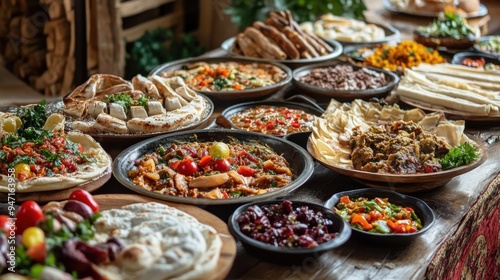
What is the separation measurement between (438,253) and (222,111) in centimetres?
192

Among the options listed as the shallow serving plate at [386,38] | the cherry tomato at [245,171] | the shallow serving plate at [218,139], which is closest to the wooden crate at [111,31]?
the shallow serving plate at [386,38]

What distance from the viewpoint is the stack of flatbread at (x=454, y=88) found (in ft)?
13.5

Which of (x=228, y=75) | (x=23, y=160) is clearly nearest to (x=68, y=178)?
(x=23, y=160)

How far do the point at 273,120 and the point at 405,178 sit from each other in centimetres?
104

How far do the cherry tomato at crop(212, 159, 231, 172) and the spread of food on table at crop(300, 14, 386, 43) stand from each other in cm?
272

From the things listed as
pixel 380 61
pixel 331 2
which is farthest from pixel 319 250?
pixel 331 2

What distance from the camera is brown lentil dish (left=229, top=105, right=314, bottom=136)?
3.85 m

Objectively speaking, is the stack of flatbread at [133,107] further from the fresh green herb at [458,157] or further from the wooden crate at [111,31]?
the wooden crate at [111,31]

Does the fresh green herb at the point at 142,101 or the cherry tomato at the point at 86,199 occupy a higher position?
the cherry tomato at the point at 86,199

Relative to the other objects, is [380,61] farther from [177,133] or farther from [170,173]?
[170,173]

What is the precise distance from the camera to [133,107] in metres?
3.67

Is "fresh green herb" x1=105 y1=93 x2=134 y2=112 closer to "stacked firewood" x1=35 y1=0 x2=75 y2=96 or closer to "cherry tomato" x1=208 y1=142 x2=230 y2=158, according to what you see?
"cherry tomato" x1=208 y1=142 x2=230 y2=158

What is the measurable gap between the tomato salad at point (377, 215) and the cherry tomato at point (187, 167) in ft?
2.26

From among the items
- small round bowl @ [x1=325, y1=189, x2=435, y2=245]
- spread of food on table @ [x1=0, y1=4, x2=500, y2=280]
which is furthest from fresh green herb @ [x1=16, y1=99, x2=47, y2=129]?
small round bowl @ [x1=325, y1=189, x2=435, y2=245]
